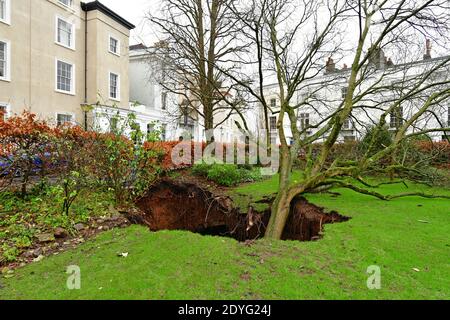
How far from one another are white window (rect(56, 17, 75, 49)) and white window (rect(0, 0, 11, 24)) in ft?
9.17

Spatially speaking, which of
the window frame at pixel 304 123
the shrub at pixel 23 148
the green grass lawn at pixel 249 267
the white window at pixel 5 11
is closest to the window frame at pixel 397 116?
the window frame at pixel 304 123

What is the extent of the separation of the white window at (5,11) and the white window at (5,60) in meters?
1.20

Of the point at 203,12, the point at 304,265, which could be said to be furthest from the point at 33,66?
the point at 304,265

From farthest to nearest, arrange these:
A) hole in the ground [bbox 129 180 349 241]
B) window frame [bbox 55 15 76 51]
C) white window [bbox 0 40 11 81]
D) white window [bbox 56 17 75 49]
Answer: white window [bbox 56 17 75 49] < window frame [bbox 55 15 76 51] < white window [bbox 0 40 11 81] < hole in the ground [bbox 129 180 349 241]

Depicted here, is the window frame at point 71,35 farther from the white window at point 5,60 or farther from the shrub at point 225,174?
the shrub at point 225,174

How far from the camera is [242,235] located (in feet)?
25.9

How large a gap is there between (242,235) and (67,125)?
555 cm

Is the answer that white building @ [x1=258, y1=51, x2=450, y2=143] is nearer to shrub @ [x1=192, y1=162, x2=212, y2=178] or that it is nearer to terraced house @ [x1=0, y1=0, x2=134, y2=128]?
shrub @ [x1=192, y1=162, x2=212, y2=178]

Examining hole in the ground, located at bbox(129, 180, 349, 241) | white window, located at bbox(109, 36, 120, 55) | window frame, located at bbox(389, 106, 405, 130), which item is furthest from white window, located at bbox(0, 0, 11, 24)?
window frame, located at bbox(389, 106, 405, 130)

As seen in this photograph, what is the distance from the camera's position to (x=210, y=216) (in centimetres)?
901

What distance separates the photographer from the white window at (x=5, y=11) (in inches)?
583

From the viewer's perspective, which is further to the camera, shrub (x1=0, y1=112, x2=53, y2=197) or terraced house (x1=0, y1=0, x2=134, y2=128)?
terraced house (x1=0, y1=0, x2=134, y2=128)

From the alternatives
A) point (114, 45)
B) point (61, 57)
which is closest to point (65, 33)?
point (61, 57)

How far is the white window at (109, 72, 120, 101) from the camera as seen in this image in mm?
20906
